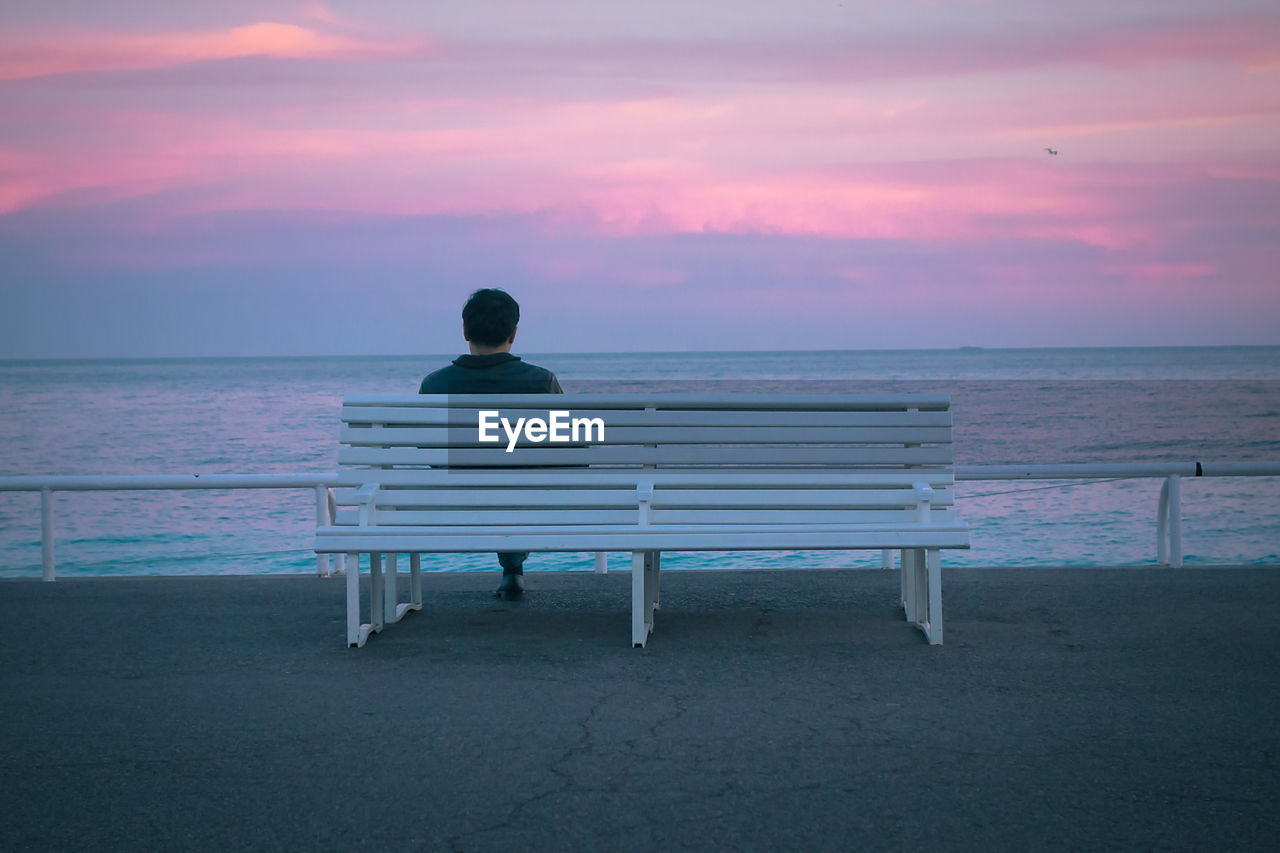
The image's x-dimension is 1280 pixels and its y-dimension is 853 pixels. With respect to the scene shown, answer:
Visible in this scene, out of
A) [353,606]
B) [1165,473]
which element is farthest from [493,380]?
[1165,473]

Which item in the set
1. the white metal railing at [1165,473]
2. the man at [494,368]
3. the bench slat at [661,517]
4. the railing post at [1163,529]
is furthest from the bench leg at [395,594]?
the railing post at [1163,529]

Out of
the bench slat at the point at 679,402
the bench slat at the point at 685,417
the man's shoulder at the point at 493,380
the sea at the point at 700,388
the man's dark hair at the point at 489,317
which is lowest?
the sea at the point at 700,388

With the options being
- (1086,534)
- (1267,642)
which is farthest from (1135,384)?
(1267,642)

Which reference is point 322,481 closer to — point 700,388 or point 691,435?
point 691,435

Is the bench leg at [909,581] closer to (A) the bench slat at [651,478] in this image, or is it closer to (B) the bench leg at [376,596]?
(A) the bench slat at [651,478]

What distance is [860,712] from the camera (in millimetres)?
4082

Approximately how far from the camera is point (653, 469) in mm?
5527

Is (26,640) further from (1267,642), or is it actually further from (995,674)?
(1267,642)

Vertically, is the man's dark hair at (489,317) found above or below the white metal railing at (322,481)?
above

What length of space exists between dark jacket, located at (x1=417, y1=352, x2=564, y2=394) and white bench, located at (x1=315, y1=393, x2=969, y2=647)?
536 mm

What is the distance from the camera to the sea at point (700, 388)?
615 inches

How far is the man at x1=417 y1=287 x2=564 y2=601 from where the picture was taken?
611 cm

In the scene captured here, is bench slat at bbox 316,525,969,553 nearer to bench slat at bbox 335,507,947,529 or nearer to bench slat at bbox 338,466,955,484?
bench slat at bbox 335,507,947,529

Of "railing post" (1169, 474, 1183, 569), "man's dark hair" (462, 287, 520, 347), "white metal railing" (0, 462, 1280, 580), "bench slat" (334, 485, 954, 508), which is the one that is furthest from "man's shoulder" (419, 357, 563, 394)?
"railing post" (1169, 474, 1183, 569)
